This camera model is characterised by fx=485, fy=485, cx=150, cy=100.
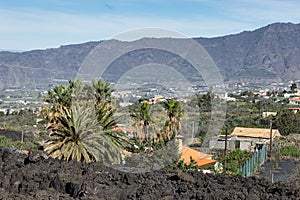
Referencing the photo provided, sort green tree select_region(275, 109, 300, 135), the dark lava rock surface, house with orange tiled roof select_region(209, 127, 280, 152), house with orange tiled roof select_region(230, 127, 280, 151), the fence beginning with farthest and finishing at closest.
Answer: green tree select_region(275, 109, 300, 135)
house with orange tiled roof select_region(230, 127, 280, 151)
house with orange tiled roof select_region(209, 127, 280, 152)
the fence
the dark lava rock surface

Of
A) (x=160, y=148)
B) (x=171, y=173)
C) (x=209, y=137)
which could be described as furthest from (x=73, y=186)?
(x=209, y=137)

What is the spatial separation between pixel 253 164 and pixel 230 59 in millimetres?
Result: 70895

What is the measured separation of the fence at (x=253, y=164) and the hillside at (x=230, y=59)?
24703mm

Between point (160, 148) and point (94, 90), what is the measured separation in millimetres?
3752

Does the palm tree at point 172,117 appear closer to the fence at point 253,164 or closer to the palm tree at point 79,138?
the fence at point 253,164

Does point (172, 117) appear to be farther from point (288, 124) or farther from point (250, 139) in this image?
point (288, 124)

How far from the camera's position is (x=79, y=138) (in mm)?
15414

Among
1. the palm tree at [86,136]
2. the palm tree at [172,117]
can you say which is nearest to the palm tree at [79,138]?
the palm tree at [86,136]

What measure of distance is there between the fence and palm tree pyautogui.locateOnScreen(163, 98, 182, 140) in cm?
333

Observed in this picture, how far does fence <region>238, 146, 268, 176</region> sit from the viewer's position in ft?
69.3

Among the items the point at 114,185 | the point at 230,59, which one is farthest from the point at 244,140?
the point at 230,59

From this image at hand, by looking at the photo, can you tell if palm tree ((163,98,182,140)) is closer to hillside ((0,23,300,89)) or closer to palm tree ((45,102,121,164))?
palm tree ((45,102,121,164))

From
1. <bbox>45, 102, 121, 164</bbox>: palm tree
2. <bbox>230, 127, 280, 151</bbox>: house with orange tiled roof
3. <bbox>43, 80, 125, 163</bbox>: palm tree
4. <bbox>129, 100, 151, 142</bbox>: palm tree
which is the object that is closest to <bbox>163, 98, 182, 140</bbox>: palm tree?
<bbox>129, 100, 151, 142</bbox>: palm tree

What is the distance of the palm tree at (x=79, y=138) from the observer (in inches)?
599
